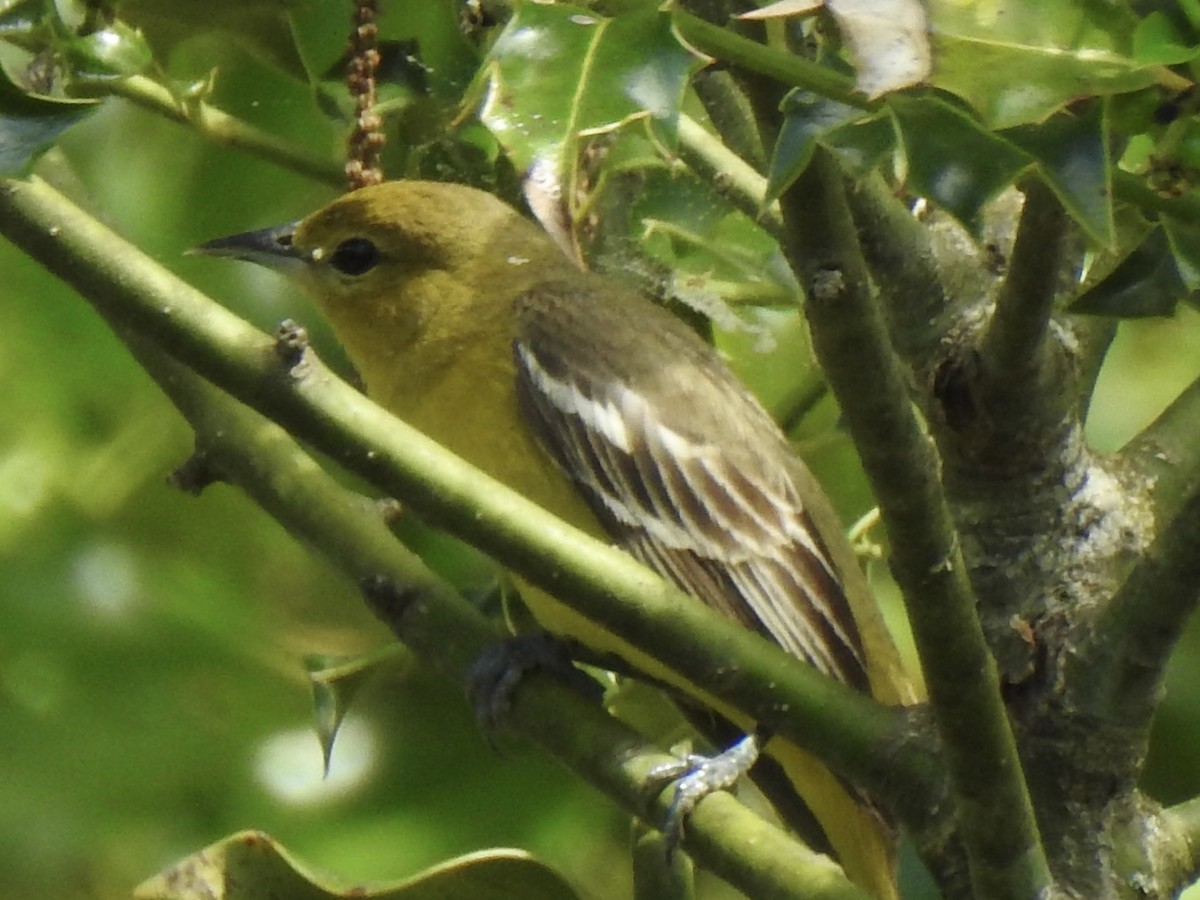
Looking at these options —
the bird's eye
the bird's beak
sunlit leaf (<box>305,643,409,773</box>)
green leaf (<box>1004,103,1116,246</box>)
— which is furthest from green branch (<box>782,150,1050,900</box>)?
the bird's eye

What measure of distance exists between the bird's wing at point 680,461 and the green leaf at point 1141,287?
1098mm

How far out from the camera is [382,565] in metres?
2.00

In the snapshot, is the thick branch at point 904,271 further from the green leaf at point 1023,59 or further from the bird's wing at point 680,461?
the green leaf at point 1023,59

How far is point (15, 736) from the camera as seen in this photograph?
7.32ft

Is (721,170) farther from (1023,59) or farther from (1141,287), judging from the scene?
(1023,59)

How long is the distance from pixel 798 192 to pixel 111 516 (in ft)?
4.51

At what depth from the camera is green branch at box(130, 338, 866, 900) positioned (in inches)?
72.2

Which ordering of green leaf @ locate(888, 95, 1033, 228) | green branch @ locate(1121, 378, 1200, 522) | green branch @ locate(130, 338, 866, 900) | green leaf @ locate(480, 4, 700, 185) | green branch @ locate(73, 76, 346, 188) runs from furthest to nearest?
green branch @ locate(73, 76, 346, 188) < green branch @ locate(1121, 378, 1200, 522) < green branch @ locate(130, 338, 866, 900) < green leaf @ locate(480, 4, 700, 185) < green leaf @ locate(888, 95, 1033, 228)

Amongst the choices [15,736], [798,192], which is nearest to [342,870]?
[15,736]

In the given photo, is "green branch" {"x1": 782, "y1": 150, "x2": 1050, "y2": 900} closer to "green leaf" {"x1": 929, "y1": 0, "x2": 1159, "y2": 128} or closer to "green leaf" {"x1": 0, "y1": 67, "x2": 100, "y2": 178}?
"green leaf" {"x1": 929, "y1": 0, "x2": 1159, "y2": 128}

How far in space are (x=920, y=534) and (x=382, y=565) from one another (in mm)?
800

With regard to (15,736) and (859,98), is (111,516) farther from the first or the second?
(859,98)

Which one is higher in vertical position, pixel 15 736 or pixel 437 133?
pixel 437 133

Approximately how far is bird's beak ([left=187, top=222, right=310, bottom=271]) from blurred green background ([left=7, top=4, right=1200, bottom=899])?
8cm
